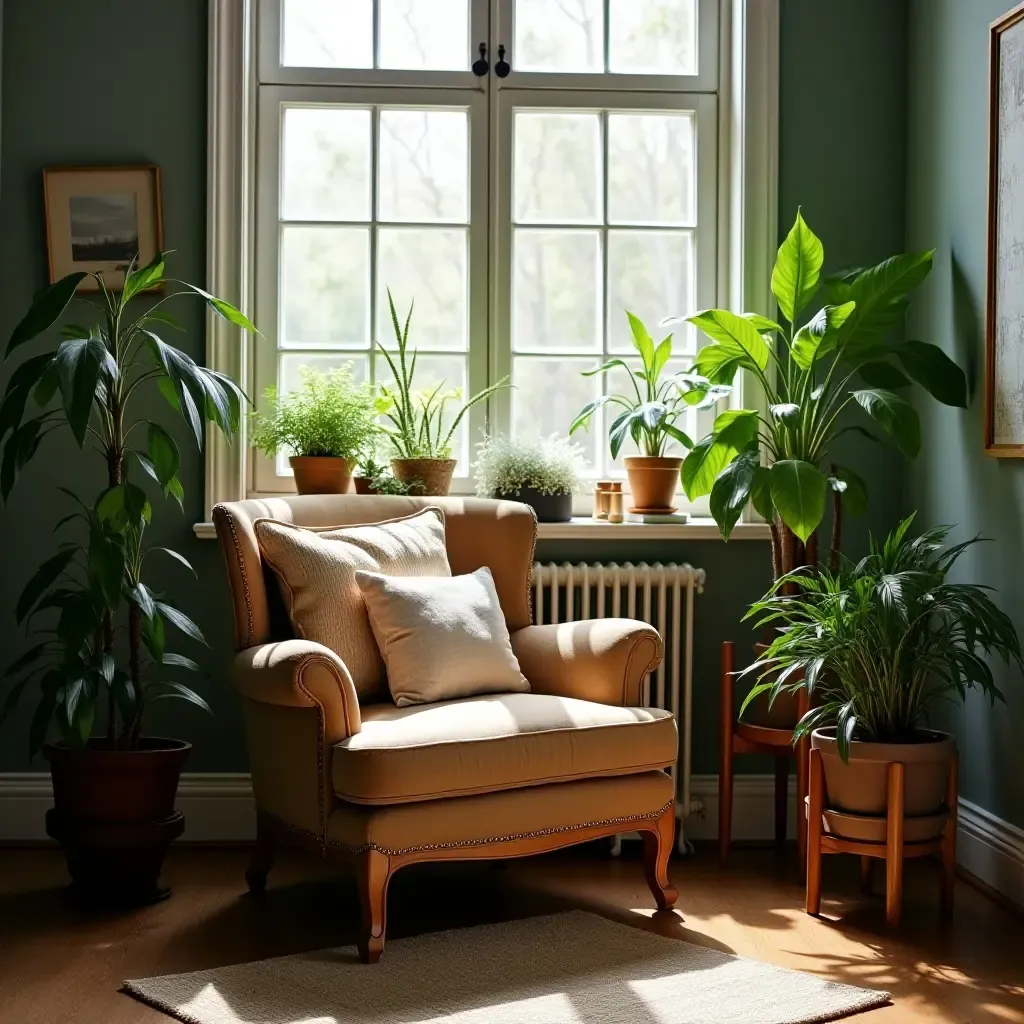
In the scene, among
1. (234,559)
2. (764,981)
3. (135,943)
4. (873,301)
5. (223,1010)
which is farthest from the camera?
(873,301)

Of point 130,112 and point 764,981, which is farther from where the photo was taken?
point 130,112

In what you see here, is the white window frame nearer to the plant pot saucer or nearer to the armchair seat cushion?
the armchair seat cushion

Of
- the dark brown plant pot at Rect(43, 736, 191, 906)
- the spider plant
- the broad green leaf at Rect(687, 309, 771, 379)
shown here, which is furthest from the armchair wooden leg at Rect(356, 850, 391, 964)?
the broad green leaf at Rect(687, 309, 771, 379)

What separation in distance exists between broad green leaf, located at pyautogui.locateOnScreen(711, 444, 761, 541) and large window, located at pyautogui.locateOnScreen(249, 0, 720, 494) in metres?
0.74

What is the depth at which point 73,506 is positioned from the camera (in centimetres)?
363

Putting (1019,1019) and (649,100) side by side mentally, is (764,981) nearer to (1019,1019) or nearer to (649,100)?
(1019,1019)

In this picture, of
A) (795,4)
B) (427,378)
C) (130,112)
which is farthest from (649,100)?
(130,112)

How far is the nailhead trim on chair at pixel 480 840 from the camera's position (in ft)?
8.41

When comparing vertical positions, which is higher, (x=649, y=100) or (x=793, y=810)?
(x=649, y=100)

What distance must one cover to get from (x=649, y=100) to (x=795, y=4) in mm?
489

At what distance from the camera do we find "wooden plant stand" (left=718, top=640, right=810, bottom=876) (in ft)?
10.6

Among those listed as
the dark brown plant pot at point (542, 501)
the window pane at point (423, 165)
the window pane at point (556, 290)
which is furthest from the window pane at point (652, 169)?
the dark brown plant pot at point (542, 501)

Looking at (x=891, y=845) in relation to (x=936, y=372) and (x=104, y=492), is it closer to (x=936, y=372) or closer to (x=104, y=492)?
(x=936, y=372)

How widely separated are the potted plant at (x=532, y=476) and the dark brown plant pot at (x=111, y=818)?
116 cm
